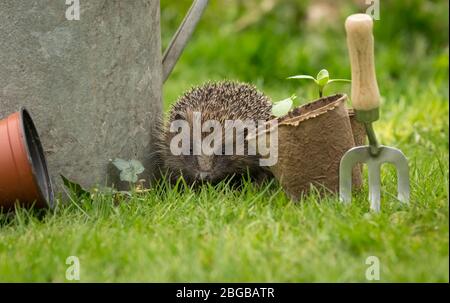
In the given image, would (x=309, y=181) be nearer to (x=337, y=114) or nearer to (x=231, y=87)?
(x=337, y=114)

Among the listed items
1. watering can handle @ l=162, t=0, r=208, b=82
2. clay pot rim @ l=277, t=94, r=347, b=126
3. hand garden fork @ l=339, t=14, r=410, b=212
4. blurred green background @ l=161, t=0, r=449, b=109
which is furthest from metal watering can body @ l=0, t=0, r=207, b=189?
blurred green background @ l=161, t=0, r=449, b=109

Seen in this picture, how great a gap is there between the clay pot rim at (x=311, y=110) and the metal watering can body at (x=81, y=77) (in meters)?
0.84

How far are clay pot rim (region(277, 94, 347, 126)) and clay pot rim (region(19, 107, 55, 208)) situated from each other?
1.16 metres

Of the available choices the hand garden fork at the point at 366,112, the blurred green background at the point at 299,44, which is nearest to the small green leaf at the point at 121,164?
the hand garden fork at the point at 366,112

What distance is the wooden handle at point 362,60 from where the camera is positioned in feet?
10.8

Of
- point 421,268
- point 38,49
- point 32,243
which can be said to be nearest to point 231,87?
point 38,49

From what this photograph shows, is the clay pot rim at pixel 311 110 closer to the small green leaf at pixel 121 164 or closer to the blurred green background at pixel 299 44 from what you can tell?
the small green leaf at pixel 121 164

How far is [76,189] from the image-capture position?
12.9ft

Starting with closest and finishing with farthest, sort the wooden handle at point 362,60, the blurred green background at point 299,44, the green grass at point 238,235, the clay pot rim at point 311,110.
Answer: the green grass at point 238,235 → the wooden handle at point 362,60 → the clay pot rim at point 311,110 → the blurred green background at point 299,44

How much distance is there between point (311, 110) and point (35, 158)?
139 centimetres

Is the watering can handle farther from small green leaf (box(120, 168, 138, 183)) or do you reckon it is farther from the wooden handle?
the wooden handle

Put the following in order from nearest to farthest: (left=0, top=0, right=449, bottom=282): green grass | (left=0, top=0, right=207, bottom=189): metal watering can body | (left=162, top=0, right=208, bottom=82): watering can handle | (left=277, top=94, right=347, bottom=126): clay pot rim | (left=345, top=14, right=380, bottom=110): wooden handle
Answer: (left=0, top=0, right=449, bottom=282): green grass, (left=345, top=14, right=380, bottom=110): wooden handle, (left=277, top=94, right=347, bottom=126): clay pot rim, (left=0, top=0, right=207, bottom=189): metal watering can body, (left=162, top=0, right=208, bottom=82): watering can handle

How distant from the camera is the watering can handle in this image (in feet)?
14.1

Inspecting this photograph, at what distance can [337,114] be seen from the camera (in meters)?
3.70
